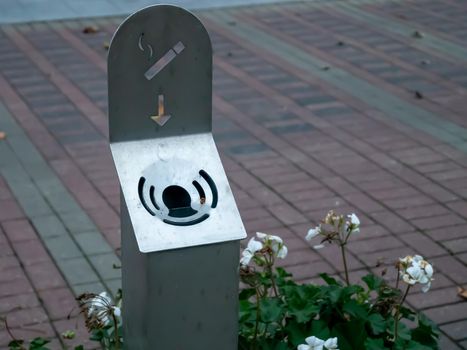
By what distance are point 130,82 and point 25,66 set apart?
5.33m

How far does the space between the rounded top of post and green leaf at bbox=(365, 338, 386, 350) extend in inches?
35.9

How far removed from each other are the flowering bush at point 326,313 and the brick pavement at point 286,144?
0.94 feet

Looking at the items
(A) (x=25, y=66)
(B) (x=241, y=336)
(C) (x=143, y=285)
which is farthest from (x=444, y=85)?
(C) (x=143, y=285)

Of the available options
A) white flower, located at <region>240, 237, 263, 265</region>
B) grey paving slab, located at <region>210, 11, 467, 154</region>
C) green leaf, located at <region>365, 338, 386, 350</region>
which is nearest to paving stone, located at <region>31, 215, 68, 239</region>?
white flower, located at <region>240, 237, 263, 265</region>

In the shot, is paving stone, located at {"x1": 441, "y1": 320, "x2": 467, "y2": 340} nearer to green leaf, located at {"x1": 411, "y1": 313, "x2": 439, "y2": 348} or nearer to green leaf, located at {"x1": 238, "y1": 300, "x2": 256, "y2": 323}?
green leaf, located at {"x1": 411, "y1": 313, "x2": 439, "y2": 348}

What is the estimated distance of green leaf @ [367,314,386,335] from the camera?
3.16m

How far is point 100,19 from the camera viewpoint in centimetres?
930

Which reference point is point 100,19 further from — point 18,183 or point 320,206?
point 320,206

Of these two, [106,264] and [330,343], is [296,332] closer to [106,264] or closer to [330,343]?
[330,343]

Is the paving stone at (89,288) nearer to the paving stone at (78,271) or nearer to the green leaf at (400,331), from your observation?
the paving stone at (78,271)

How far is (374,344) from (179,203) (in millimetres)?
809

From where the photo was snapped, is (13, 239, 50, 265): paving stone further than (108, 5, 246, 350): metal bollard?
Yes

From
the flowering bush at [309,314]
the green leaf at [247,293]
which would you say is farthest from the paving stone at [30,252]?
the green leaf at [247,293]

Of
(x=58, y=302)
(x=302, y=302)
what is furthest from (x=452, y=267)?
(x=58, y=302)
